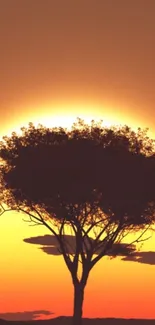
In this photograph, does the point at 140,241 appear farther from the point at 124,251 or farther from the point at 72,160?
the point at 72,160

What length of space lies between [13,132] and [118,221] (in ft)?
34.1

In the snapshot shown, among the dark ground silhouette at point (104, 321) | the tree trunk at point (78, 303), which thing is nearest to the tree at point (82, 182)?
the tree trunk at point (78, 303)

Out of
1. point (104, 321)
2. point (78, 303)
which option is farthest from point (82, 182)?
point (104, 321)

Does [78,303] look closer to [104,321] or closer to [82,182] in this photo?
[82,182]

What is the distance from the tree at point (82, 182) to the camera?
172ft

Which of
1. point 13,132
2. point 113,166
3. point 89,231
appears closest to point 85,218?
point 89,231

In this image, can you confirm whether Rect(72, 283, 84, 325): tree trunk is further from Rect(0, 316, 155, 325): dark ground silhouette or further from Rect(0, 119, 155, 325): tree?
Rect(0, 316, 155, 325): dark ground silhouette

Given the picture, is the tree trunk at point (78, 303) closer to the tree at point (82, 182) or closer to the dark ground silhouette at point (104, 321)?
the tree at point (82, 182)

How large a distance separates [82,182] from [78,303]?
346 inches

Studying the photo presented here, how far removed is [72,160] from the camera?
171 feet

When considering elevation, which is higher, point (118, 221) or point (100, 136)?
point (100, 136)

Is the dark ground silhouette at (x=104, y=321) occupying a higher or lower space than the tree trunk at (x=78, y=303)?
higher

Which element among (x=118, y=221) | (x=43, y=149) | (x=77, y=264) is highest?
(x=43, y=149)

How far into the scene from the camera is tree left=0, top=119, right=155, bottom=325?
52281 mm
